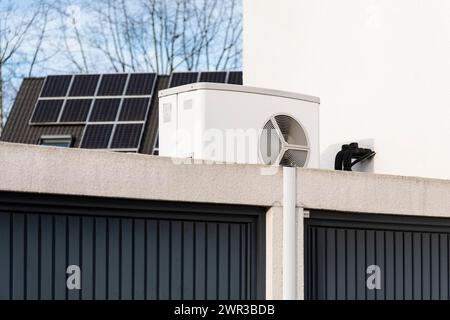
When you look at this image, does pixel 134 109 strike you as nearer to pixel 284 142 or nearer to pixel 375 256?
pixel 284 142

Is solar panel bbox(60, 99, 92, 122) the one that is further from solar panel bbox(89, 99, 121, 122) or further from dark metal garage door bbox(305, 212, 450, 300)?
dark metal garage door bbox(305, 212, 450, 300)

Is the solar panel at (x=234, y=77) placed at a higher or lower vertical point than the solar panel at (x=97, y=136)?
higher

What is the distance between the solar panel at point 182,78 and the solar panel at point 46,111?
136 inches

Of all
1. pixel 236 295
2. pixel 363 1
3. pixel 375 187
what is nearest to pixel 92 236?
pixel 236 295

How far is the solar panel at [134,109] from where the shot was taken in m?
27.2

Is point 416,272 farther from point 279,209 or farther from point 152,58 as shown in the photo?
point 152,58

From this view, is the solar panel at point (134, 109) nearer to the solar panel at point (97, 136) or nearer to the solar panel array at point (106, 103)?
the solar panel array at point (106, 103)

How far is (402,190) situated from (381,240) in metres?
0.50

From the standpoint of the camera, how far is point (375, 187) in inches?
346

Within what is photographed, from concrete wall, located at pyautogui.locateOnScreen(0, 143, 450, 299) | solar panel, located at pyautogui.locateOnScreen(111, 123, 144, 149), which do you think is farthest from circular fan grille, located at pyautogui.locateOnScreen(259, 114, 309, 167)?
solar panel, located at pyautogui.locateOnScreen(111, 123, 144, 149)

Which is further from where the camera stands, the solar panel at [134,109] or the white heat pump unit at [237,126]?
the solar panel at [134,109]

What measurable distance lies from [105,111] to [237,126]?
18453mm

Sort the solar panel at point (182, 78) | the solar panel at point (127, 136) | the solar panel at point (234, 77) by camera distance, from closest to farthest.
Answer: the solar panel at point (127, 136) → the solar panel at point (234, 77) → the solar panel at point (182, 78)

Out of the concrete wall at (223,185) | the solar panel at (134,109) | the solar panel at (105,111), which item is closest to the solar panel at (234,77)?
the solar panel at (134,109)
